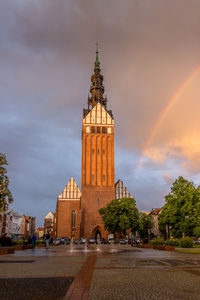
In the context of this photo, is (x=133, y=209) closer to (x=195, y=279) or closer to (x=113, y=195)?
(x=113, y=195)

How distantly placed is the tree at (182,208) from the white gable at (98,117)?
3021cm

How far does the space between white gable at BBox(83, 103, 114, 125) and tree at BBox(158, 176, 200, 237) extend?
30.2 metres

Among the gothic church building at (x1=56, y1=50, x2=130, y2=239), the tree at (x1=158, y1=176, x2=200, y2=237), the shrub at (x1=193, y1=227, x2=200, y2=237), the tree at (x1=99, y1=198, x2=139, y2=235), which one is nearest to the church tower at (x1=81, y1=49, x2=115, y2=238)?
the gothic church building at (x1=56, y1=50, x2=130, y2=239)

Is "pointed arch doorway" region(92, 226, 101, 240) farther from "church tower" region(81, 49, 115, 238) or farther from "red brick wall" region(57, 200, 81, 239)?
"red brick wall" region(57, 200, 81, 239)

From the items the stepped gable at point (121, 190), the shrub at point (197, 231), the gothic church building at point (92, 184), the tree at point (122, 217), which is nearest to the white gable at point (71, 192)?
the gothic church building at point (92, 184)

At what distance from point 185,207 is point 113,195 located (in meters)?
25.6

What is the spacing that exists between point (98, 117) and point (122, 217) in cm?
2896

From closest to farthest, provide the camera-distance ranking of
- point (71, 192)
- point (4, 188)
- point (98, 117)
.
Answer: point (4, 188) < point (98, 117) < point (71, 192)

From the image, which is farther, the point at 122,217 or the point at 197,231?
the point at 122,217

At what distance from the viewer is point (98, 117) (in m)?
71.4

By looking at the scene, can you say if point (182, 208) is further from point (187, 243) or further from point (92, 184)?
point (92, 184)

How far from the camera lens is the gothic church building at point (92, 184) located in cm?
6406

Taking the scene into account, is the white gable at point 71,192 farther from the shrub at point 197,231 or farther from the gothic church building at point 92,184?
the shrub at point 197,231

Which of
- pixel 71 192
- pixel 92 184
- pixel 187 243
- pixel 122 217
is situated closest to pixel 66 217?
pixel 71 192
